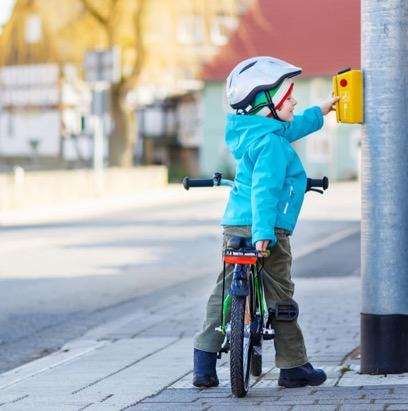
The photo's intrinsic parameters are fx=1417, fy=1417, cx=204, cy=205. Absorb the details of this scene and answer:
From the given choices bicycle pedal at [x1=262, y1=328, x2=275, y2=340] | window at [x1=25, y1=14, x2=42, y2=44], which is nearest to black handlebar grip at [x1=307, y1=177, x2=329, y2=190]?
bicycle pedal at [x1=262, y1=328, x2=275, y2=340]

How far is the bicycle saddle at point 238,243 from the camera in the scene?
21.4ft

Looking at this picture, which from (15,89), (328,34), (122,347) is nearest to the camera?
(122,347)

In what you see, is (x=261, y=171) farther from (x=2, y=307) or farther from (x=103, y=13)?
(x=103, y=13)

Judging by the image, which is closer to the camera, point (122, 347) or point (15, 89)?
point (122, 347)

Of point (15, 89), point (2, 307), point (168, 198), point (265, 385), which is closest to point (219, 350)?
point (265, 385)

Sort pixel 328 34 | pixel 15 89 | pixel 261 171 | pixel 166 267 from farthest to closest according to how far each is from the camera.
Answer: pixel 15 89 < pixel 328 34 < pixel 166 267 < pixel 261 171

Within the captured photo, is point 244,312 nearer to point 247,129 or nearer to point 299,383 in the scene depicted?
point 299,383

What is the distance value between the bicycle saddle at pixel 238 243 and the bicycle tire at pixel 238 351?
27 centimetres

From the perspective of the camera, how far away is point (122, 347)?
30.2 feet

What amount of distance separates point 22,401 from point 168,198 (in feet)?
112

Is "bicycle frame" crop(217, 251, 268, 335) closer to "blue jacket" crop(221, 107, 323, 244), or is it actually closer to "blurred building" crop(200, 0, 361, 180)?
→ "blue jacket" crop(221, 107, 323, 244)

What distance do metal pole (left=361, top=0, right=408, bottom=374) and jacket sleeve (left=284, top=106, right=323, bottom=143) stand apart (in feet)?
1.05

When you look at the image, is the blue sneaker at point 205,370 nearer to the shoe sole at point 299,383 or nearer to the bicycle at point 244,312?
the bicycle at point 244,312

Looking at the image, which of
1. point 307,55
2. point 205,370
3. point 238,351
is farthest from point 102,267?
point 307,55
